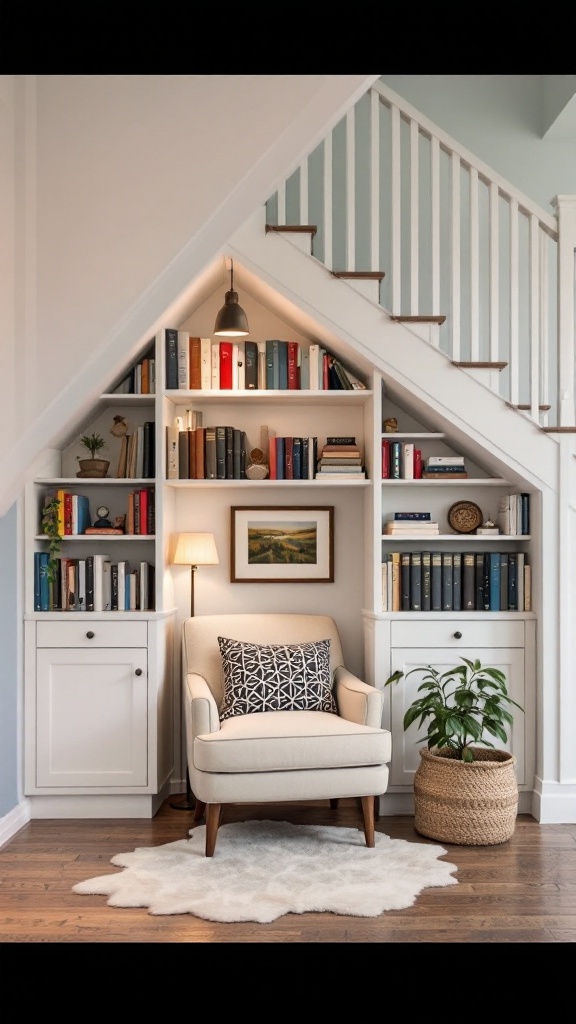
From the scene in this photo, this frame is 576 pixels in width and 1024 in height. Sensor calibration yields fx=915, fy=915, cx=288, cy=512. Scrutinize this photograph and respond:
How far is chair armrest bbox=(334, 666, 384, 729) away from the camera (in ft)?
12.7

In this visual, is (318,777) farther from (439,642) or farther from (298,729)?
(439,642)

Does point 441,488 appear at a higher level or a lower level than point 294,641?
higher

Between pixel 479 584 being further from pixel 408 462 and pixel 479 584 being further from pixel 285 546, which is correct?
pixel 285 546

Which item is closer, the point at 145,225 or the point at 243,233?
the point at 145,225

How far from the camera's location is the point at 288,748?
361 cm

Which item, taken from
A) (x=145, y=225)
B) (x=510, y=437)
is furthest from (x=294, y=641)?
(x=145, y=225)

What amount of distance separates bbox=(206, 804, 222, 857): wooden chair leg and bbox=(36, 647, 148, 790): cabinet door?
700 mm

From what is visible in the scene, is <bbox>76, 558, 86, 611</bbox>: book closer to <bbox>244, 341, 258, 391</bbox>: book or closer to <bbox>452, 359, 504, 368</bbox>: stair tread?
<bbox>244, 341, 258, 391</bbox>: book

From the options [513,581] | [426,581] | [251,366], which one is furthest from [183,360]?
[513,581]

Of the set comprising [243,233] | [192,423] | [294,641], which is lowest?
[294,641]

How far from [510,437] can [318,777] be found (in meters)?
1.76

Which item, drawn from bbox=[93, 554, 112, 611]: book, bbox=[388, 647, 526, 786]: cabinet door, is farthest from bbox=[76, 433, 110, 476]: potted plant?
bbox=[388, 647, 526, 786]: cabinet door

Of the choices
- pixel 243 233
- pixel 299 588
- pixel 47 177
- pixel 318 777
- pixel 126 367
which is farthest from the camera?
pixel 299 588
